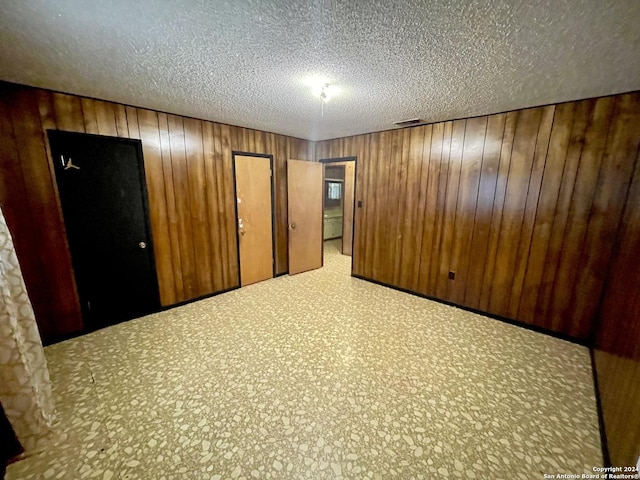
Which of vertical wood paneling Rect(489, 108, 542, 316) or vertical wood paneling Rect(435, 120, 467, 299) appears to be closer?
vertical wood paneling Rect(489, 108, 542, 316)

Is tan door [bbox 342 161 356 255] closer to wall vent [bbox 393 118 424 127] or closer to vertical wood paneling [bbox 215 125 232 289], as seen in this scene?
wall vent [bbox 393 118 424 127]

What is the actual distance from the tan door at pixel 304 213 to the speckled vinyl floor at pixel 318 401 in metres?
1.61

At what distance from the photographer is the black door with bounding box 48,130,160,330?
2340 millimetres

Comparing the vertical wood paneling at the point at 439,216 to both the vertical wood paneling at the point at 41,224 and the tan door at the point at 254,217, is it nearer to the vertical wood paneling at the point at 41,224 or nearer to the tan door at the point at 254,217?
the tan door at the point at 254,217

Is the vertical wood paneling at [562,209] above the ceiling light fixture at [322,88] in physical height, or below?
below

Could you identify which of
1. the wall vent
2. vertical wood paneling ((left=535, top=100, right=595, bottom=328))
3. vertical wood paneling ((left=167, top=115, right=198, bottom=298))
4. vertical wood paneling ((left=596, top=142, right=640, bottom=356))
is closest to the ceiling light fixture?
the wall vent

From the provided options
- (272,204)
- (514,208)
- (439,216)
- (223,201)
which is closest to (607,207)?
(514,208)

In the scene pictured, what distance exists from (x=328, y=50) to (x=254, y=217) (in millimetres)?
2651

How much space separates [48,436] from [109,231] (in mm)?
1810

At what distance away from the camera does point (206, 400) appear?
173cm

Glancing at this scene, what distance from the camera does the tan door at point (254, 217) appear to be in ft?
11.8

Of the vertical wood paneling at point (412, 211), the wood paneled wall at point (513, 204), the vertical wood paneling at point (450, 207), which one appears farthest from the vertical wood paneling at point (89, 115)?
the vertical wood paneling at point (450, 207)

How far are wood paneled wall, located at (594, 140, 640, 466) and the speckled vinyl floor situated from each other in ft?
0.58

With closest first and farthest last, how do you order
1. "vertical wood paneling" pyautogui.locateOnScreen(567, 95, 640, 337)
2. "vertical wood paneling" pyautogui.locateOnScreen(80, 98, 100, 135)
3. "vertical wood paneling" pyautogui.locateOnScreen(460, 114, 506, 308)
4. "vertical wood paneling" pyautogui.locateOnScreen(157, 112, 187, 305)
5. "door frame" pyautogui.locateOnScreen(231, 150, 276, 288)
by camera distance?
"vertical wood paneling" pyautogui.locateOnScreen(567, 95, 640, 337) < "vertical wood paneling" pyautogui.locateOnScreen(80, 98, 100, 135) < "vertical wood paneling" pyautogui.locateOnScreen(460, 114, 506, 308) < "vertical wood paneling" pyautogui.locateOnScreen(157, 112, 187, 305) < "door frame" pyautogui.locateOnScreen(231, 150, 276, 288)
